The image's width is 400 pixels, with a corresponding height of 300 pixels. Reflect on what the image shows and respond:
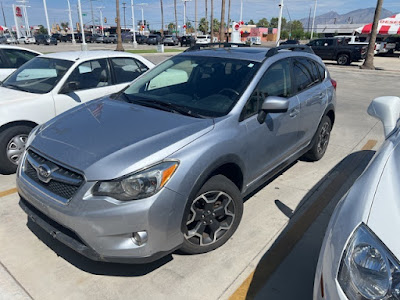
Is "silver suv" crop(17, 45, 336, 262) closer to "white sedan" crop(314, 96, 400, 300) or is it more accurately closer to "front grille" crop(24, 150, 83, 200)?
"front grille" crop(24, 150, 83, 200)

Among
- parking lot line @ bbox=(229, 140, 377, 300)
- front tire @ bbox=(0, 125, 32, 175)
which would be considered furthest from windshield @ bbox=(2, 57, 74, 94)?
parking lot line @ bbox=(229, 140, 377, 300)

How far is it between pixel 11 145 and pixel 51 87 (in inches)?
39.1

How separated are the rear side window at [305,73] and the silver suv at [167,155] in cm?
8

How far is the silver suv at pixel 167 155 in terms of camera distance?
2244 mm

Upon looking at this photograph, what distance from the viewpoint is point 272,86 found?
11.6 feet

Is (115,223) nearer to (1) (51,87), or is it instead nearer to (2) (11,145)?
(2) (11,145)

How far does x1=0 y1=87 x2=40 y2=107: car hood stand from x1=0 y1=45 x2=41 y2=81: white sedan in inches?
94.2

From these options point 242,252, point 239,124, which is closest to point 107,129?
point 239,124

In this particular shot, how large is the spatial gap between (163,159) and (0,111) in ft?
9.81

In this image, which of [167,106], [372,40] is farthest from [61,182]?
[372,40]

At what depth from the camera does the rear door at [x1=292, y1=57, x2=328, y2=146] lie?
4.06m

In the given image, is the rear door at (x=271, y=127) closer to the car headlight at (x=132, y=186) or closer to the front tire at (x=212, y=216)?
the front tire at (x=212, y=216)

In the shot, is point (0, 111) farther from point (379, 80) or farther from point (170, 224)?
point (379, 80)

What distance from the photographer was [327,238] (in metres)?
1.80
